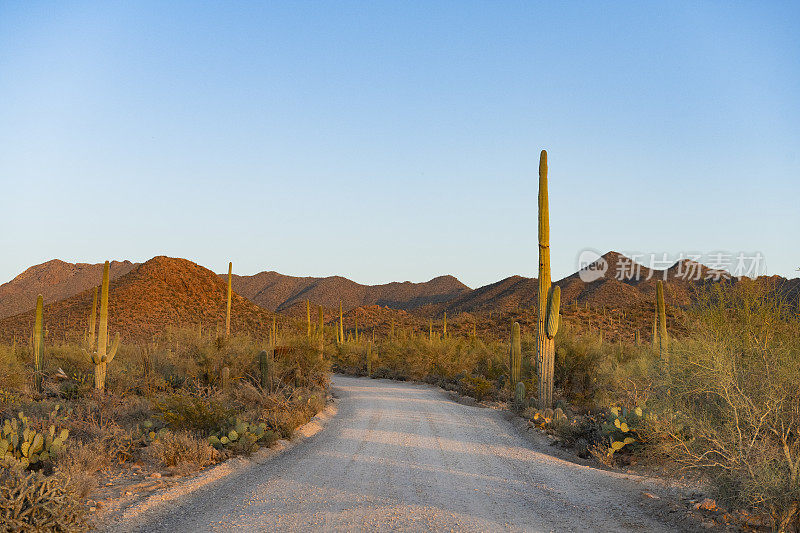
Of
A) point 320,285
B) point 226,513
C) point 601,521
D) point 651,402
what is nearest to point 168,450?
point 226,513

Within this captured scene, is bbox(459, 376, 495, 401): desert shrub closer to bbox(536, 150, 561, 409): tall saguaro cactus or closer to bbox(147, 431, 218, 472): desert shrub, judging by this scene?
bbox(536, 150, 561, 409): tall saguaro cactus

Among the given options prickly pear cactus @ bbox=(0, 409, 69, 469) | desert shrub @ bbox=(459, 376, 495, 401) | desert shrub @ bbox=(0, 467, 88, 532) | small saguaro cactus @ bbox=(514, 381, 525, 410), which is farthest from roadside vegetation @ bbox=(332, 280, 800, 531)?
desert shrub @ bbox=(459, 376, 495, 401)

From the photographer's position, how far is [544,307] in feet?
51.9

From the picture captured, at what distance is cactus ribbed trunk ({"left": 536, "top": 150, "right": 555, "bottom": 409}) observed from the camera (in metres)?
15.5

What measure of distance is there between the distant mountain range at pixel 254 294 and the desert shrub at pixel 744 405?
18686mm

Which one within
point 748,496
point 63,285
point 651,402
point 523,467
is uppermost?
point 63,285

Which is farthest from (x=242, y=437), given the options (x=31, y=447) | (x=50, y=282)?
(x=50, y=282)

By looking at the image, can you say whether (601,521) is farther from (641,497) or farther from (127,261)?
(127,261)

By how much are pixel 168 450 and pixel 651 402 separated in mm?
7312

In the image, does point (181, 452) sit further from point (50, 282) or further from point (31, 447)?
point (50, 282)

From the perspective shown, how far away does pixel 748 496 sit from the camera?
5.59 meters

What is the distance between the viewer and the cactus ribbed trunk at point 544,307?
15516 millimetres

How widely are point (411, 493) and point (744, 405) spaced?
4.14 m

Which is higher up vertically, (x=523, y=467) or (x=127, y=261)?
(x=127, y=261)
